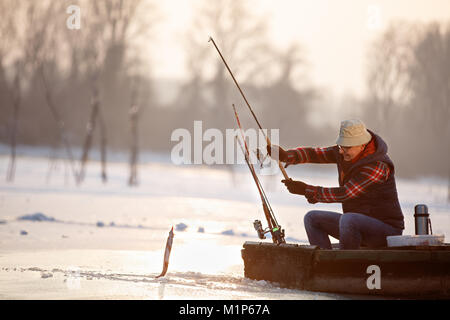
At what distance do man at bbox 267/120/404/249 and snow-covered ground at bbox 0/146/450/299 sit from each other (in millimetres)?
614

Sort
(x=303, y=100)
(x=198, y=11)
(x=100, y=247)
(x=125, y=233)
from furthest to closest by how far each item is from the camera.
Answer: (x=303, y=100) → (x=198, y=11) → (x=125, y=233) → (x=100, y=247)

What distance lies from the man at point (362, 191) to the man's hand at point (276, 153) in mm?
421

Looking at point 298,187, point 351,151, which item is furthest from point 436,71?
point 298,187

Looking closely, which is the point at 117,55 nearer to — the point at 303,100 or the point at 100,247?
the point at 303,100

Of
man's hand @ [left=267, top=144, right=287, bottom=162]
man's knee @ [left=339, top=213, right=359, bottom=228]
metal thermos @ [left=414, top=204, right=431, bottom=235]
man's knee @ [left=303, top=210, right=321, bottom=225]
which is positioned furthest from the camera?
man's hand @ [left=267, top=144, right=287, bottom=162]

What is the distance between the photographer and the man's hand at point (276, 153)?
6.35 meters

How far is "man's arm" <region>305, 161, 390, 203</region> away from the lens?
Answer: 575 cm

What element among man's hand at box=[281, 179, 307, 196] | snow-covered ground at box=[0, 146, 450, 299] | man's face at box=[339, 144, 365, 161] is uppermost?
man's face at box=[339, 144, 365, 161]

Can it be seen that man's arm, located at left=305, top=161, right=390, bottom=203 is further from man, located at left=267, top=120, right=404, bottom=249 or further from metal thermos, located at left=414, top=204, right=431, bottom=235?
metal thermos, located at left=414, top=204, right=431, bottom=235

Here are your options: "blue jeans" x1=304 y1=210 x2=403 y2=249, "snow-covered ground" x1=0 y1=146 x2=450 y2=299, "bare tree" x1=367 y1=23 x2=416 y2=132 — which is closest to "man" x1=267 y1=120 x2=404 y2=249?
"blue jeans" x1=304 y1=210 x2=403 y2=249

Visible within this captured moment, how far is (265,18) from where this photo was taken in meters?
35.2

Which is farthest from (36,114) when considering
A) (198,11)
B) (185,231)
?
(185,231)

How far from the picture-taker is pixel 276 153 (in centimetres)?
641
